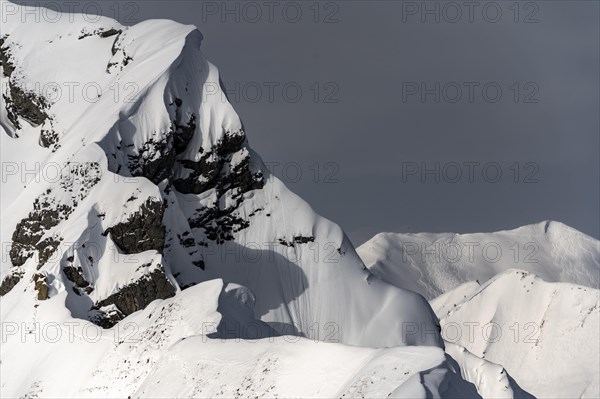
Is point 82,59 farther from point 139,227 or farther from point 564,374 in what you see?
point 564,374

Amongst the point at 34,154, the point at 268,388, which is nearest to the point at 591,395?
the point at 34,154

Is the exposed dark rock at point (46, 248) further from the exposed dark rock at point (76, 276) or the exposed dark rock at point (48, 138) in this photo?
the exposed dark rock at point (48, 138)

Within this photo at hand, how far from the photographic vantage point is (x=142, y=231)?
95125 mm

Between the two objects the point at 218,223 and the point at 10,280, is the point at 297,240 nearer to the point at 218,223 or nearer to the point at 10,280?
the point at 218,223

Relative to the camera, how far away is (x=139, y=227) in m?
95.1

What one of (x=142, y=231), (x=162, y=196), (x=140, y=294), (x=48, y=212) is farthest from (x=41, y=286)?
(x=162, y=196)

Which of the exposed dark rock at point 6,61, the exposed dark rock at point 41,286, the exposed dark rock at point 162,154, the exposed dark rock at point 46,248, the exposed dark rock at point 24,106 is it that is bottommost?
the exposed dark rock at point 41,286

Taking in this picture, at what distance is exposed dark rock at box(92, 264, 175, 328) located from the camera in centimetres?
8769

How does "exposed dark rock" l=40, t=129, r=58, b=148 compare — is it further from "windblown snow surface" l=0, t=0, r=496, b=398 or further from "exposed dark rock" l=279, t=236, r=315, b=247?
"exposed dark rock" l=279, t=236, r=315, b=247

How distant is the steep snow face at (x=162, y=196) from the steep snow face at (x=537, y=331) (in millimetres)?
66700

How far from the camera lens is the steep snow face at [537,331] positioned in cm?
17450

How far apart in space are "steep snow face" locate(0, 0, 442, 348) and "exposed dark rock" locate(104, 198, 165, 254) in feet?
0.30

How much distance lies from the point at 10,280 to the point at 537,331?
105328mm

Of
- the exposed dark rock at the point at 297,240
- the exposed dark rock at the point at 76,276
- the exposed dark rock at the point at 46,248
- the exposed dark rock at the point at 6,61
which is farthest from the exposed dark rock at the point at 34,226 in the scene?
the exposed dark rock at the point at 6,61
